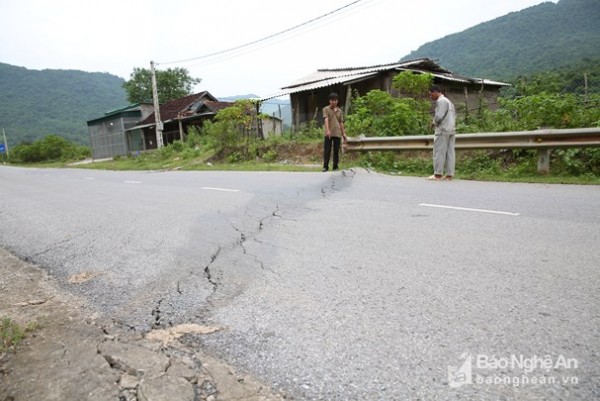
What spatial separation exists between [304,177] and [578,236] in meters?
6.24

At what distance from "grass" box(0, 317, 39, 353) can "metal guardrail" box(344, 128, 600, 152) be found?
8748mm

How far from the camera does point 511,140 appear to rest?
838 cm

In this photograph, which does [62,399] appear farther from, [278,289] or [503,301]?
[503,301]

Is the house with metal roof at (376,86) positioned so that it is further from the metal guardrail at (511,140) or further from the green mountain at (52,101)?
the green mountain at (52,101)

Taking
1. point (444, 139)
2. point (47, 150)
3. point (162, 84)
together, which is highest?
point (162, 84)

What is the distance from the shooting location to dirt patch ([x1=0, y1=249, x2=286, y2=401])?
1.77m

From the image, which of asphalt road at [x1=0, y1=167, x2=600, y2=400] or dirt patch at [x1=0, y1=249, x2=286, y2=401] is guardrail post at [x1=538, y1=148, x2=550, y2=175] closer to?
asphalt road at [x1=0, y1=167, x2=600, y2=400]

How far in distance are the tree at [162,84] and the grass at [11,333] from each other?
6485 centimetres

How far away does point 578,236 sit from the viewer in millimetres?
3674

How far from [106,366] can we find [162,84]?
66.5 meters

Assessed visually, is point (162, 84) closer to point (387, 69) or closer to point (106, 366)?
point (387, 69)

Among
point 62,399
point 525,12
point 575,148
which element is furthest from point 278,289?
point 525,12

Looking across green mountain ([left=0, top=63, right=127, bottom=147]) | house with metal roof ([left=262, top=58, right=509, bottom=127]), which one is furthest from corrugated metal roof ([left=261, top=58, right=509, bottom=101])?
green mountain ([left=0, top=63, right=127, bottom=147])

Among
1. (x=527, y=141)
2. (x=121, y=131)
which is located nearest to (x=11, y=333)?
(x=527, y=141)
